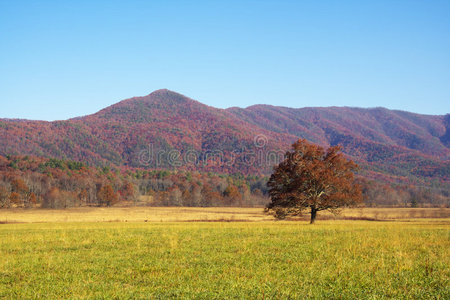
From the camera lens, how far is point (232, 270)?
45.8ft

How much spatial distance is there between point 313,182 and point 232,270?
100 ft

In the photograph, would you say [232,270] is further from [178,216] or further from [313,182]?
[178,216]

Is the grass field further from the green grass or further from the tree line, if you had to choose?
the tree line

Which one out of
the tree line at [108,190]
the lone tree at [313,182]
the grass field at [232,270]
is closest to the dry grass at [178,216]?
the lone tree at [313,182]

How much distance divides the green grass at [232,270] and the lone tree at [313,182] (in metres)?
20.3

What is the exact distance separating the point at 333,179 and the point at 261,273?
98.5 feet

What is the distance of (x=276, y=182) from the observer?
44188 millimetres

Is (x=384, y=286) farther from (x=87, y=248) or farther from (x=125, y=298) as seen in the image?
(x=87, y=248)

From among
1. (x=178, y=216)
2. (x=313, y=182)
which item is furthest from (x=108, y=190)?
(x=313, y=182)

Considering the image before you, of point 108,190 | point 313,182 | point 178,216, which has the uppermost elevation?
point 313,182

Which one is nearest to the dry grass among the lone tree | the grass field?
the lone tree

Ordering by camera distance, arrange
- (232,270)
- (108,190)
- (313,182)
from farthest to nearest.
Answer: (108,190), (313,182), (232,270)

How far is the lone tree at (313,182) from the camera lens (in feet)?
137

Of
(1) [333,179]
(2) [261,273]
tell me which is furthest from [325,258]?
(1) [333,179]
